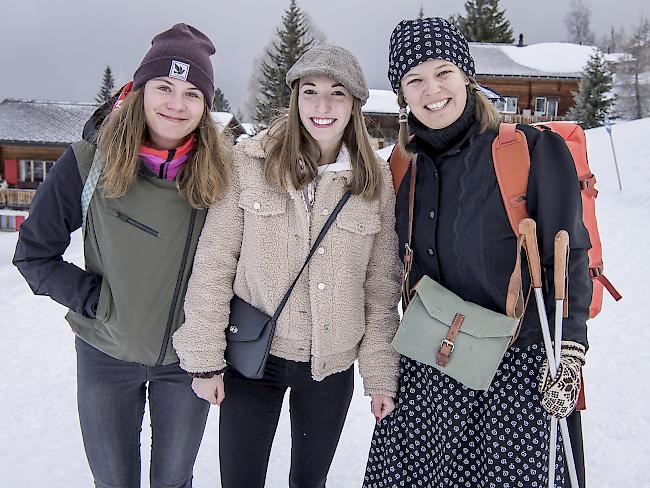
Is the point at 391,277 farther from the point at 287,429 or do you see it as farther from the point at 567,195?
the point at 287,429

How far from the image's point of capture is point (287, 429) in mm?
4398

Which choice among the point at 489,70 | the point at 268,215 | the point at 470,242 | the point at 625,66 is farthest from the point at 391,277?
the point at 625,66

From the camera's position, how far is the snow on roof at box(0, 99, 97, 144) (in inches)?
1029

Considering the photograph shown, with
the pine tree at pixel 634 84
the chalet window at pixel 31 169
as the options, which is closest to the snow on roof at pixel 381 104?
the pine tree at pixel 634 84

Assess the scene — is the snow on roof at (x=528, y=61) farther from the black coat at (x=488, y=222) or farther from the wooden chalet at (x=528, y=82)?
the black coat at (x=488, y=222)

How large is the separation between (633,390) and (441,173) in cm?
391

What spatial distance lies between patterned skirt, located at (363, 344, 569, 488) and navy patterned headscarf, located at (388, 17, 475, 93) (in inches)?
50.1

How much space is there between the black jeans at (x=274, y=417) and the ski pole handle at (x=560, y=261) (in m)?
1.11

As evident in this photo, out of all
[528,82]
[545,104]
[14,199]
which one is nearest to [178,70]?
[14,199]

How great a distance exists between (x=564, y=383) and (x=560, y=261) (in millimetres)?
469

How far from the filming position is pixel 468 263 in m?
2.28

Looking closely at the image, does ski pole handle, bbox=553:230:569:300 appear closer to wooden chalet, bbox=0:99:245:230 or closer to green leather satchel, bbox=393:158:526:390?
green leather satchel, bbox=393:158:526:390

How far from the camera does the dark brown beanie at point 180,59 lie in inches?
97.2

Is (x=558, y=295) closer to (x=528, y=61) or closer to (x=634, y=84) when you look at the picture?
(x=528, y=61)
